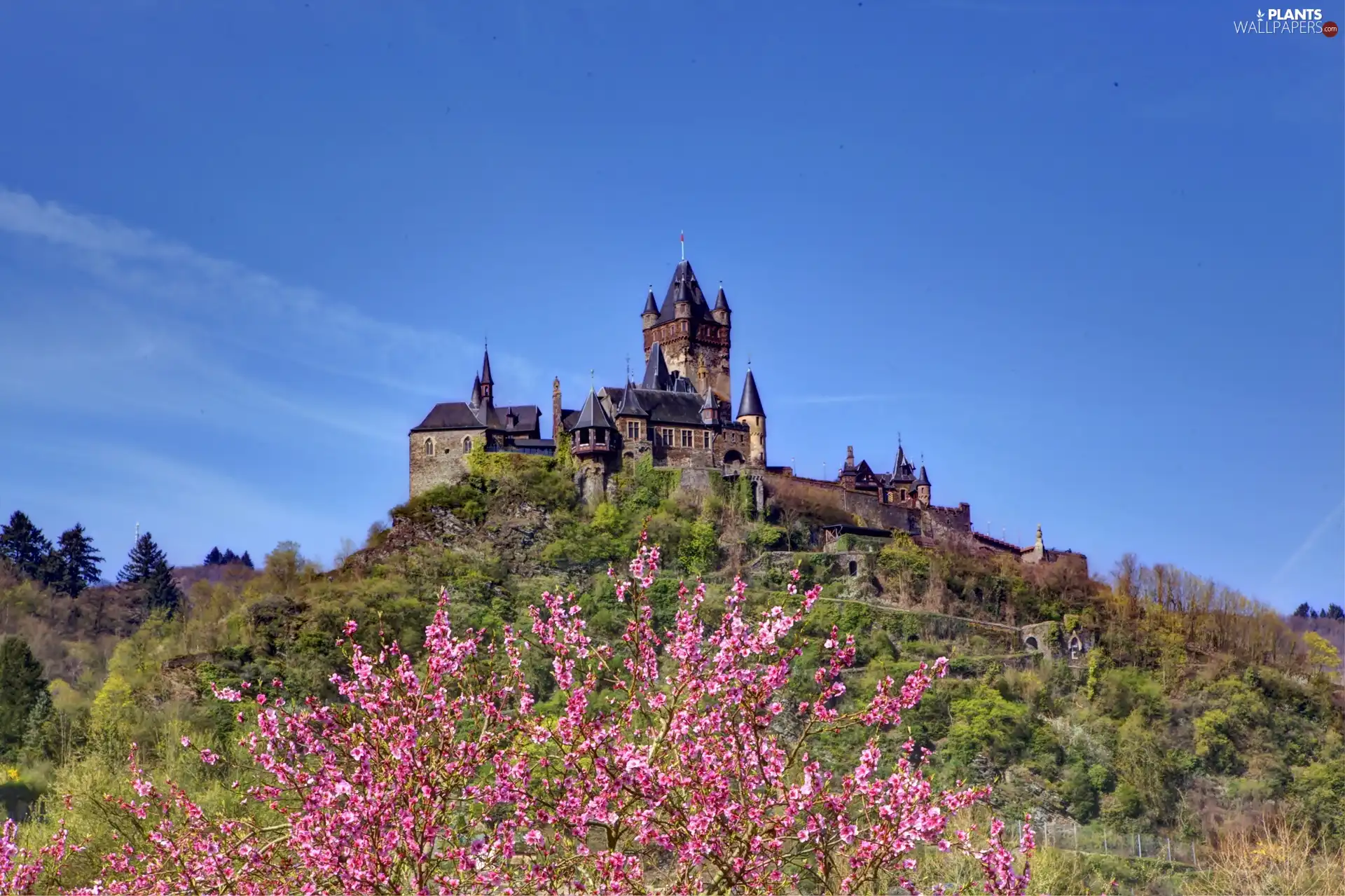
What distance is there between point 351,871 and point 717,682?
3.12 m

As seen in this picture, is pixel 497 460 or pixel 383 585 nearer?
pixel 383 585

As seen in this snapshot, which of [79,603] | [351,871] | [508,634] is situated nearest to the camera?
[351,871]

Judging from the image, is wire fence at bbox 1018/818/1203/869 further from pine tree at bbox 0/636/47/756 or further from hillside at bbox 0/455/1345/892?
pine tree at bbox 0/636/47/756

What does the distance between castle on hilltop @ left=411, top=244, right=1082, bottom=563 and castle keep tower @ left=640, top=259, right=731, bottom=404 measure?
278 mm

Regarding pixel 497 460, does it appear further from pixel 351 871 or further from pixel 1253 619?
pixel 351 871

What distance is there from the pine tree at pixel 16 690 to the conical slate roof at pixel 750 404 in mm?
30404

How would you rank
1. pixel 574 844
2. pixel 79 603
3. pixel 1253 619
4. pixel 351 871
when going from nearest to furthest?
pixel 351 871
pixel 574 844
pixel 1253 619
pixel 79 603

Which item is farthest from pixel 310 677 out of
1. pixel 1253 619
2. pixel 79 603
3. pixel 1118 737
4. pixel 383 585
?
pixel 79 603

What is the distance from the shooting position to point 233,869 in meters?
14.3

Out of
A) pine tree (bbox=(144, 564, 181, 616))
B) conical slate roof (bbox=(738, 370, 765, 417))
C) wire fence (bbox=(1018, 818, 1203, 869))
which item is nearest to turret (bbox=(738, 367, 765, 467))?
conical slate roof (bbox=(738, 370, 765, 417))

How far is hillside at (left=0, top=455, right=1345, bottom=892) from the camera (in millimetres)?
57969

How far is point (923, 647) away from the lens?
2574 inches

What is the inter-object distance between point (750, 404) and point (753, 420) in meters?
0.86

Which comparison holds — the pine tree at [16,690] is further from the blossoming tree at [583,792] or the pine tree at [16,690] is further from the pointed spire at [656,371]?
the blossoming tree at [583,792]
